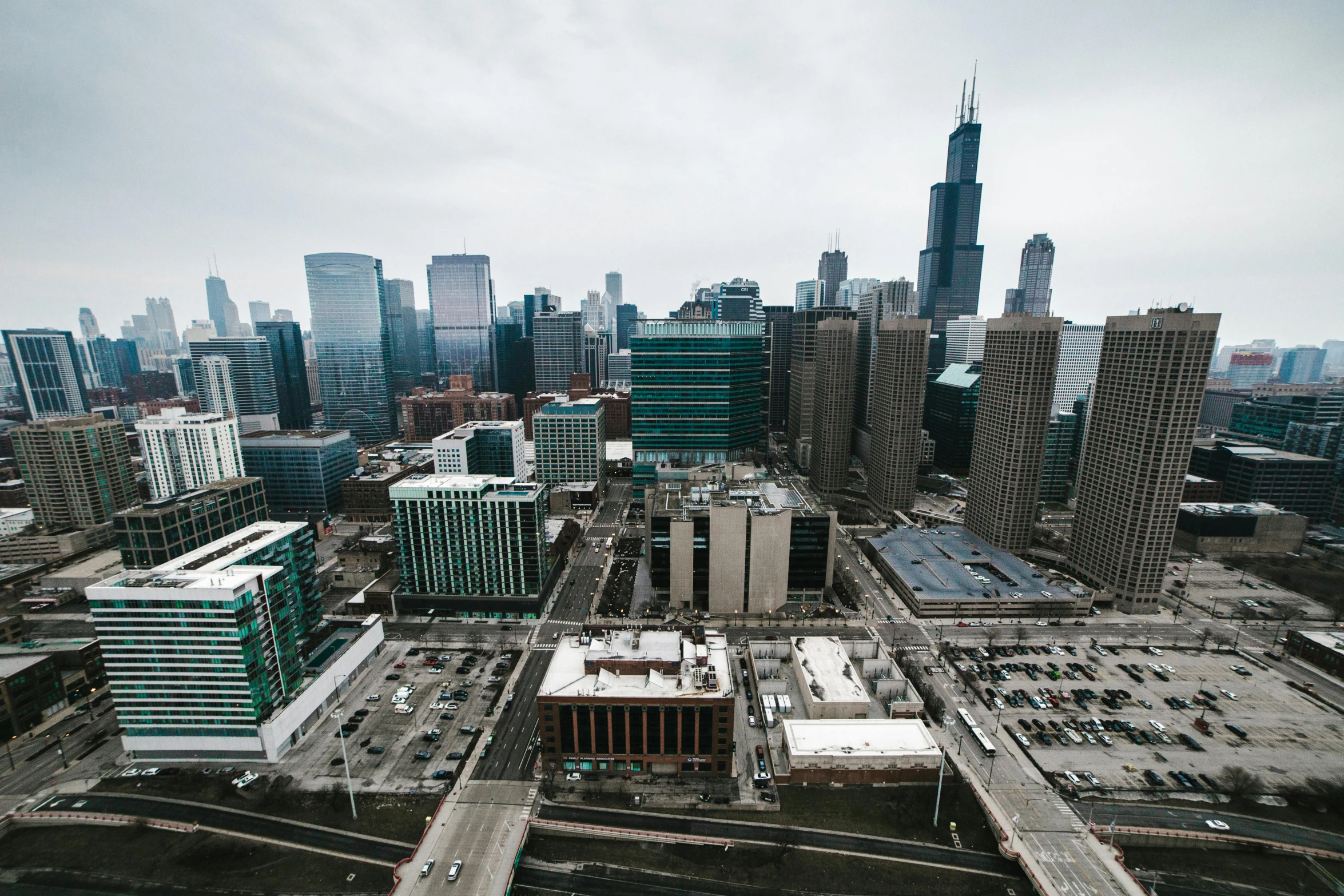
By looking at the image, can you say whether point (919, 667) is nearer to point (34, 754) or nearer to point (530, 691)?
point (530, 691)

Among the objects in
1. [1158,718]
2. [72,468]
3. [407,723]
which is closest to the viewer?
[407,723]

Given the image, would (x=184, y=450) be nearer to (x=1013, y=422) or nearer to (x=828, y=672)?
(x=828, y=672)

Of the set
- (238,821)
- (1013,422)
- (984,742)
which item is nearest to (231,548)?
(238,821)

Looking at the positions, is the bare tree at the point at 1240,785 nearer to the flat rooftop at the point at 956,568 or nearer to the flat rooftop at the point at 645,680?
the flat rooftop at the point at 956,568

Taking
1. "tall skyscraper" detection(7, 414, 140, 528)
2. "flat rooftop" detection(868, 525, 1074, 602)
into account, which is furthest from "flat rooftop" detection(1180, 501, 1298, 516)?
"tall skyscraper" detection(7, 414, 140, 528)

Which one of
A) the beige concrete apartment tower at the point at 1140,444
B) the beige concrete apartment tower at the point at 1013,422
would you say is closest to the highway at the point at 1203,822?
the beige concrete apartment tower at the point at 1140,444

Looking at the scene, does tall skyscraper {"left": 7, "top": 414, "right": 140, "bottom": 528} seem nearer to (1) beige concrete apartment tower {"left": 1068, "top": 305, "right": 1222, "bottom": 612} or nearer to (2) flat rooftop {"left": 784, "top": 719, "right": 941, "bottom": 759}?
(2) flat rooftop {"left": 784, "top": 719, "right": 941, "bottom": 759}
